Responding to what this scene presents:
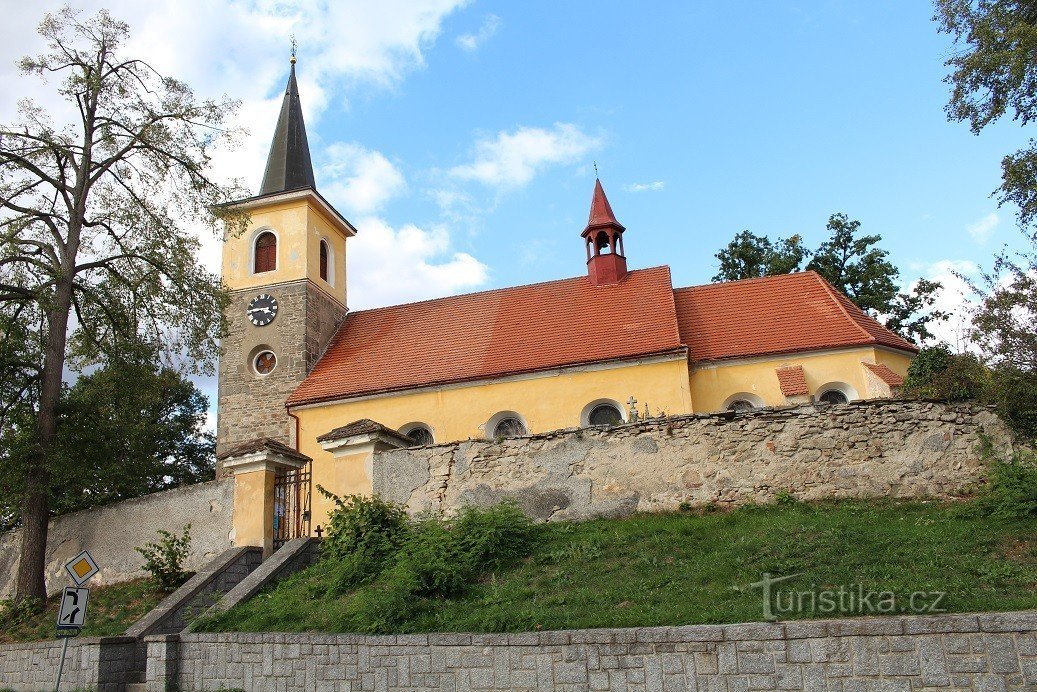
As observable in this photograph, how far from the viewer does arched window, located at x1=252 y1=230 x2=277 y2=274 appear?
24.6 meters

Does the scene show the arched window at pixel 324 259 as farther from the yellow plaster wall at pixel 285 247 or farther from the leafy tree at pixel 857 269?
the leafy tree at pixel 857 269

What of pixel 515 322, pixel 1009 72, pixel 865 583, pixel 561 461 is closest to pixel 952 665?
pixel 865 583

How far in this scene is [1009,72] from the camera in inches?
500

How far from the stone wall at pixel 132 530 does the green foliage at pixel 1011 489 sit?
12.2m

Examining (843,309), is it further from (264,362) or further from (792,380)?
(264,362)

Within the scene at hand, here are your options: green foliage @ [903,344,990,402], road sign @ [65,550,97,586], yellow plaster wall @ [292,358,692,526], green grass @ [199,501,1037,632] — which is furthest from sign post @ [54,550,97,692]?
green foliage @ [903,344,990,402]

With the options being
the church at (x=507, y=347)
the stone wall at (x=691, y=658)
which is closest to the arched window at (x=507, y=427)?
the church at (x=507, y=347)

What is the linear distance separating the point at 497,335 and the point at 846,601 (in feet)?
49.7

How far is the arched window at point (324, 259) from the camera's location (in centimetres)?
2528

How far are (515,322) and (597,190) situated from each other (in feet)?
18.8

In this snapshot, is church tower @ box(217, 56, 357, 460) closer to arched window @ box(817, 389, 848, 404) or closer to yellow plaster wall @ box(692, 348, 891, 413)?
yellow plaster wall @ box(692, 348, 891, 413)

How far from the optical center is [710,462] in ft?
38.8

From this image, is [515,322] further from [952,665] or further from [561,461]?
[952,665]

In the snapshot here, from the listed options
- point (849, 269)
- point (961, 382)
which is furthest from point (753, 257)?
point (961, 382)
